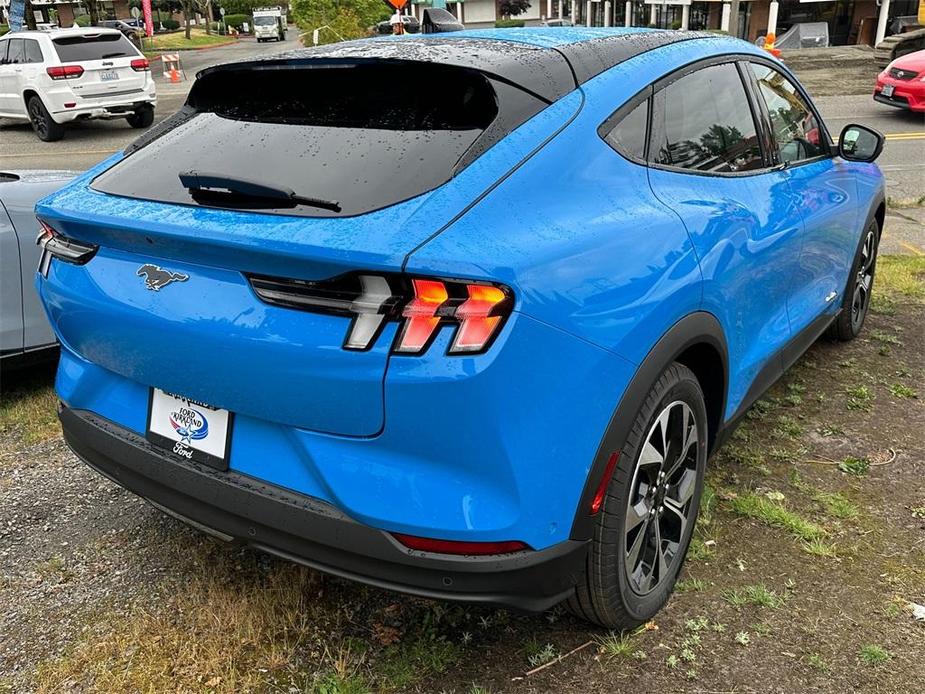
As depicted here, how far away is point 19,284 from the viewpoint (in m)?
3.90

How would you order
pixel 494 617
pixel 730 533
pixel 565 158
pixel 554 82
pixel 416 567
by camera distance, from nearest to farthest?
pixel 416 567 → pixel 565 158 → pixel 554 82 → pixel 494 617 → pixel 730 533

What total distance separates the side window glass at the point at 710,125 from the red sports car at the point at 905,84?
40.6 ft

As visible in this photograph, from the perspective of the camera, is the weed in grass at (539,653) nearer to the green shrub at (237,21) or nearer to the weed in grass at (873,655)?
the weed in grass at (873,655)

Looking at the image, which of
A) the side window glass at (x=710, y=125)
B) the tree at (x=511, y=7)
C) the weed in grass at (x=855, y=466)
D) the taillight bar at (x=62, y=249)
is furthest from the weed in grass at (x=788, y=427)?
the tree at (x=511, y=7)

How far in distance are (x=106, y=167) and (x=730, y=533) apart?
2.48 meters

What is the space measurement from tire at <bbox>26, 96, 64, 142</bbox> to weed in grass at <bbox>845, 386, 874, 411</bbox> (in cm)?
1307

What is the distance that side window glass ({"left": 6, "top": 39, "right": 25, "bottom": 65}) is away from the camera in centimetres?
1343

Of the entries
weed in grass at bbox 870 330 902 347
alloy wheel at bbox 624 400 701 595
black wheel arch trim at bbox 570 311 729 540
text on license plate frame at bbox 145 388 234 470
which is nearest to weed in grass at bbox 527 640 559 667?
alloy wheel at bbox 624 400 701 595

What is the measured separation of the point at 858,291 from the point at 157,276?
3867 mm

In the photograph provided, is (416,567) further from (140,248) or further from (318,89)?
(318,89)

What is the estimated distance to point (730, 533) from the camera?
2971 millimetres

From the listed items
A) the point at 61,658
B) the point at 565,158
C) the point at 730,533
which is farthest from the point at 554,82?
the point at 61,658

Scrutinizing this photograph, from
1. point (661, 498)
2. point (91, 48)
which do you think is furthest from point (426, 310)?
point (91, 48)

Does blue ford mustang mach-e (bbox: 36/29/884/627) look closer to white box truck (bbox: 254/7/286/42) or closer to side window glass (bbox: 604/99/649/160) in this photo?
side window glass (bbox: 604/99/649/160)
